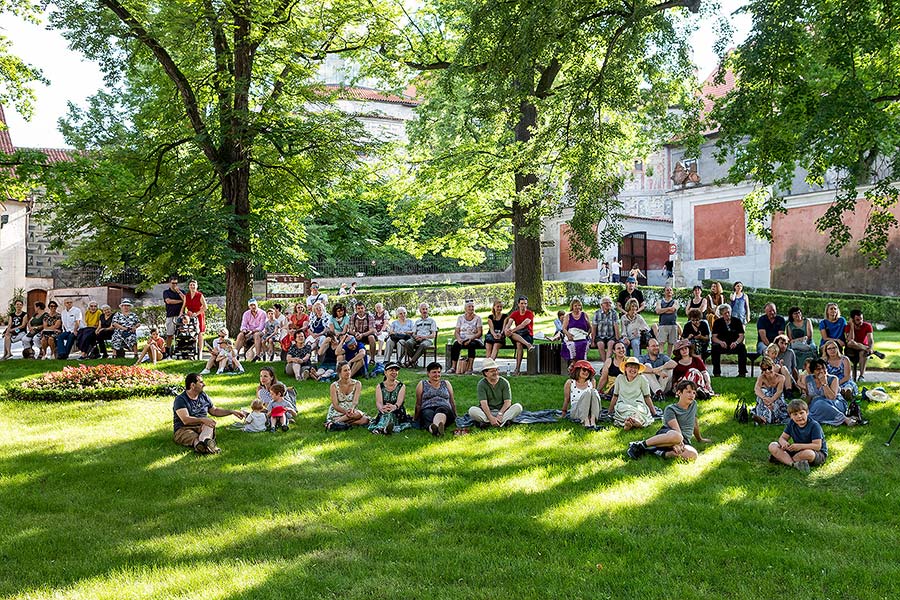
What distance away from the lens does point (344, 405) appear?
36.1 feet

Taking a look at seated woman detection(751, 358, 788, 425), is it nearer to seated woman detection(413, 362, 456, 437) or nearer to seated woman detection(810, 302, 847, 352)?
seated woman detection(810, 302, 847, 352)

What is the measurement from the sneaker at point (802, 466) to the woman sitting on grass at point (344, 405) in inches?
215

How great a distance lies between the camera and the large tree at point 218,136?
61.3 feet

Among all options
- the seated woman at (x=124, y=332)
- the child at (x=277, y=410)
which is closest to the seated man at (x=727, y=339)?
the child at (x=277, y=410)

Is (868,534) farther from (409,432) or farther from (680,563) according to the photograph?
(409,432)

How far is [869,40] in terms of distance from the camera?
10.5 metres

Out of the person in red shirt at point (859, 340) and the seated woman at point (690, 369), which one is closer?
the seated woman at point (690, 369)

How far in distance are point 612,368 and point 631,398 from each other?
5.94ft

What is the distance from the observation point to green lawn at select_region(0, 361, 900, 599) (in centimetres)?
561

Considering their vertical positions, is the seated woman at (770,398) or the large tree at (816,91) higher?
the large tree at (816,91)

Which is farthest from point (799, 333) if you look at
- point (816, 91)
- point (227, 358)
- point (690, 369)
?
point (227, 358)

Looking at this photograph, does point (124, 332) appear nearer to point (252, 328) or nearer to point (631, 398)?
point (252, 328)

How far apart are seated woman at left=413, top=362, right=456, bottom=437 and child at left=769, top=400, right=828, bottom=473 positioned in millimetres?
4112

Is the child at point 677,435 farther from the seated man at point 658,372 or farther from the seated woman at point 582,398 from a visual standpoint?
the seated man at point 658,372
